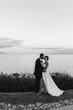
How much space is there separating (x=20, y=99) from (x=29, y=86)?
8.04 ft

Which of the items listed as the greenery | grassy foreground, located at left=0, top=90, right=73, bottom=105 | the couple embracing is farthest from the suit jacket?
the greenery

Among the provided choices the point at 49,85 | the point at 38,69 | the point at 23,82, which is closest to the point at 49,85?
the point at 49,85

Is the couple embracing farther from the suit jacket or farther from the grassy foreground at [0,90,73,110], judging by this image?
the grassy foreground at [0,90,73,110]

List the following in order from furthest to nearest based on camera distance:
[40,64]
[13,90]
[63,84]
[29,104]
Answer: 1. [63,84]
2. [13,90]
3. [40,64]
4. [29,104]

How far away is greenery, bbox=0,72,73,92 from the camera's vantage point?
14.2m

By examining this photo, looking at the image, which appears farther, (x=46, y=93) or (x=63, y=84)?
(x=63, y=84)

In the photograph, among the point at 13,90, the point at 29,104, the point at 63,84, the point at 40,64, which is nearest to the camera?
the point at 29,104

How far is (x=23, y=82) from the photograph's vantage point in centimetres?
1454

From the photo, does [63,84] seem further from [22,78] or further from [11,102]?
[11,102]

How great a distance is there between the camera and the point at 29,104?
37.3 feet

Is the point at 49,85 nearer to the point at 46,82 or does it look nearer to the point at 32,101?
the point at 46,82

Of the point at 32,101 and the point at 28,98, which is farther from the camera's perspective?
the point at 28,98

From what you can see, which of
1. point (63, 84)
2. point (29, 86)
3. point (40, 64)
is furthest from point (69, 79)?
point (40, 64)

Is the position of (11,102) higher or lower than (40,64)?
lower
